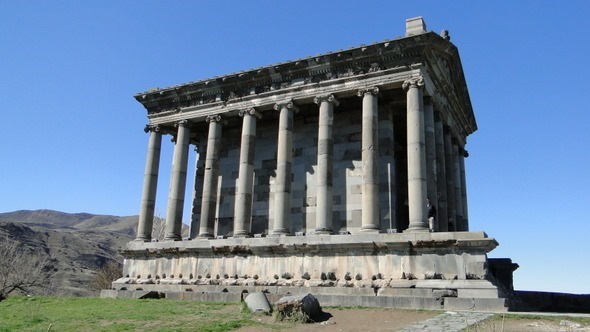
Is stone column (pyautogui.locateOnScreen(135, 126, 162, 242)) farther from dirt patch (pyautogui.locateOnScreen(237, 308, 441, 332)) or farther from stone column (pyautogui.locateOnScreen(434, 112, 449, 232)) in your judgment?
stone column (pyautogui.locateOnScreen(434, 112, 449, 232))

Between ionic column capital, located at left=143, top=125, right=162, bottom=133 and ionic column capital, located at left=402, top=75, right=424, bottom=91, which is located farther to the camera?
ionic column capital, located at left=143, top=125, right=162, bottom=133

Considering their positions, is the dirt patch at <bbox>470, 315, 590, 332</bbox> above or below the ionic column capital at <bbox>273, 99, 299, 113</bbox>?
below

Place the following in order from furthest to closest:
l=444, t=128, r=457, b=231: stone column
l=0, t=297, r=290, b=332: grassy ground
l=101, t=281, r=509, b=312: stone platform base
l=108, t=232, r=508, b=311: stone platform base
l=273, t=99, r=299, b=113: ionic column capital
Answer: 1. l=444, t=128, r=457, b=231: stone column
2. l=273, t=99, r=299, b=113: ionic column capital
3. l=108, t=232, r=508, b=311: stone platform base
4. l=101, t=281, r=509, b=312: stone platform base
5. l=0, t=297, r=290, b=332: grassy ground

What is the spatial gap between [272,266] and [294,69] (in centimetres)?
979

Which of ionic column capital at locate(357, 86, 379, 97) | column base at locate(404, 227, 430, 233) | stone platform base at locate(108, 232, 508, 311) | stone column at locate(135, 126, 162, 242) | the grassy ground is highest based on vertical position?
ionic column capital at locate(357, 86, 379, 97)

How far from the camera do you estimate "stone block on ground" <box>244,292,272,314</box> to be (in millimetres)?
14752

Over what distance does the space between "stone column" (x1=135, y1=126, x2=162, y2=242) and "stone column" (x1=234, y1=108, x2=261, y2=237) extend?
5776mm

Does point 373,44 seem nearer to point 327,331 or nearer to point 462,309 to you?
point 462,309

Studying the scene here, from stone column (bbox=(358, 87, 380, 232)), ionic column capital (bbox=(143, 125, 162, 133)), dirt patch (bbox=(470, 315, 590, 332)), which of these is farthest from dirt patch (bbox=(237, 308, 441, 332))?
ionic column capital (bbox=(143, 125, 162, 133))

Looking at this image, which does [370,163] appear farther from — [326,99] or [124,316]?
[124,316]

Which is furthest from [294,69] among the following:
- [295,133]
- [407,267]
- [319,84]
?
[407,267]

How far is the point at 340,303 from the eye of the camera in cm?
1723

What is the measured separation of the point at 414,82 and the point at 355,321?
11.7 metres

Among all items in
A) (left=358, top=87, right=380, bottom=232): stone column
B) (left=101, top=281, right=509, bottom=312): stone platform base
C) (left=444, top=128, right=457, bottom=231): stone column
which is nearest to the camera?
(left=101, top=281, right=509, bottom=312): stone platform base
